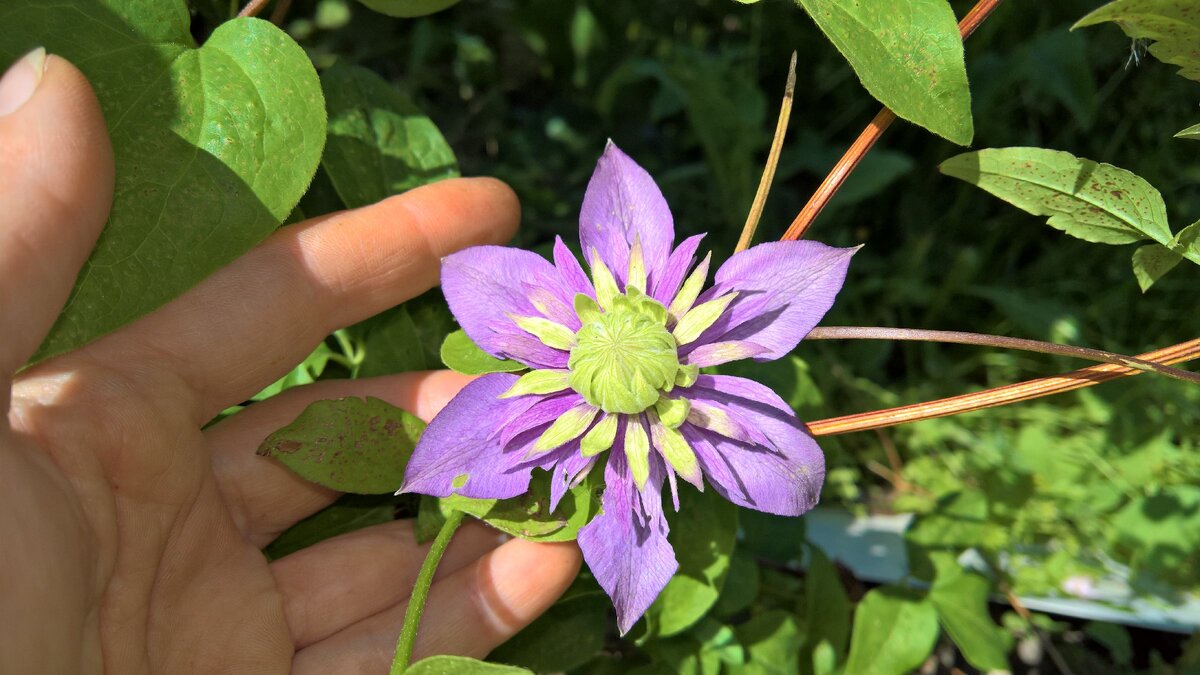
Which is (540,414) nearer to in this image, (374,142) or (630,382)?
(630,382)

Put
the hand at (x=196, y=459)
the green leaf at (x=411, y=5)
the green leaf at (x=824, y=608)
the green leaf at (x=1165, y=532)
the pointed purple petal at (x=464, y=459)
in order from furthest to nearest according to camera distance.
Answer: the green leaf at (x=1165, y=532)
the green leaf at (x=824, y=608)
the green leaf at (x=411, y=5)
the pointed purple petal at (x=464, y=459)
the hand at (x=196, y=459)

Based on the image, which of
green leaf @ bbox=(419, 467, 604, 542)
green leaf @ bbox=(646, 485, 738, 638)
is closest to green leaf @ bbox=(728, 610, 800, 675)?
green leaf @ bbox=(646, 485, 738, 638)

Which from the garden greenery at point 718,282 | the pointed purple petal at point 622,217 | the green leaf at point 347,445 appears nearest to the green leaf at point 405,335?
the garden greenery at point 718,282

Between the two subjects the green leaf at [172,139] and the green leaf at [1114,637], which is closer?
the green leaf at [172,139]

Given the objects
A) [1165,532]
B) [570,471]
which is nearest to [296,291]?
[570,471]

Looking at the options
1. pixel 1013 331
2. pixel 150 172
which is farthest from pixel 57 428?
pixel 1013 331

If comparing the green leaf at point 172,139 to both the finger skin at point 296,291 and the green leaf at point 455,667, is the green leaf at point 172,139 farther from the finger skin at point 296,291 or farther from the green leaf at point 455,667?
the green leaf at point 455,667

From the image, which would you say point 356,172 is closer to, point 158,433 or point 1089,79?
point 158,433
